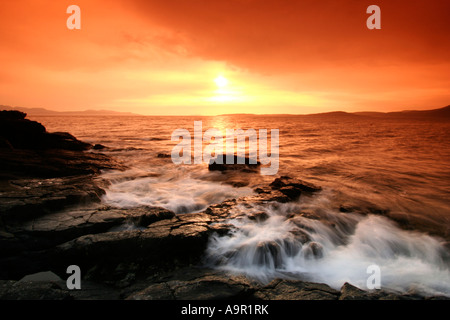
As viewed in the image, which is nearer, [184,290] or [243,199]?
[184,290]

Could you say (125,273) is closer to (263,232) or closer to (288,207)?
(263,232)

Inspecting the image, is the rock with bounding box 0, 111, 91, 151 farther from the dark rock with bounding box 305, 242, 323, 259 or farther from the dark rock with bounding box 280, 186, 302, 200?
the dark rock with bounding box 305, 242, 323, 259

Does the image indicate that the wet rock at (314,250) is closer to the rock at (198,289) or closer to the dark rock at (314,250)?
the dark rock at (314,250)

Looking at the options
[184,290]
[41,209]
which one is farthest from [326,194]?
[41,209]

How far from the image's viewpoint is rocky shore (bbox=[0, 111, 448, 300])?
291 centimetres

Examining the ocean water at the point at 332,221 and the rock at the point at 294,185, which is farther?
the rock at the point at 294,185

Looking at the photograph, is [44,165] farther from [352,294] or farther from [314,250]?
[352,294]

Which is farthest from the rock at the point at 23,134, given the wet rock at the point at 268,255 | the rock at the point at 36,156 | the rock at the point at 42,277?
the wet rock at the point at 268,255

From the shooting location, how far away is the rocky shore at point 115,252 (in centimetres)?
291

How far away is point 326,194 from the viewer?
819cm

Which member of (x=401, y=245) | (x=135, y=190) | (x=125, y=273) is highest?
(x=135, y=190)

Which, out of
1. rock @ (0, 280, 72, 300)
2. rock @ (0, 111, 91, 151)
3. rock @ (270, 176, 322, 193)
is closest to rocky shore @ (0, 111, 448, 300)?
rock @ (0, 280, 72, 300)

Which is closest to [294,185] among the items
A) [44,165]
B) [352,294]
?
[352,294]
